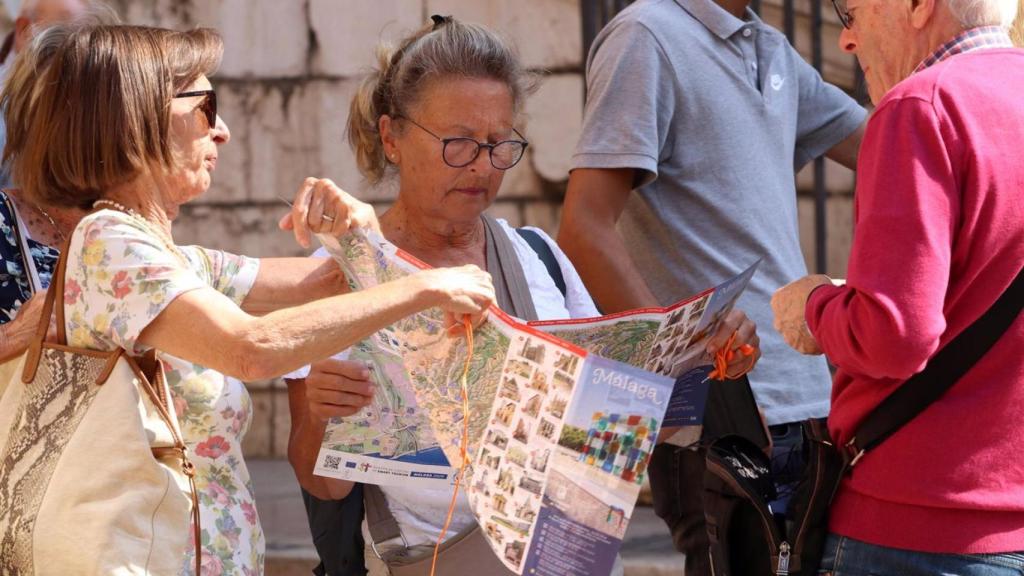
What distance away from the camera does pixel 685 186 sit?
3182 mm

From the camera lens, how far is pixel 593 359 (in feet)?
6.55

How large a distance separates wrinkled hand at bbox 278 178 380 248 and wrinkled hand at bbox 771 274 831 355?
0.73 meters

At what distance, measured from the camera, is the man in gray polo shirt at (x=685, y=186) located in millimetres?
3074

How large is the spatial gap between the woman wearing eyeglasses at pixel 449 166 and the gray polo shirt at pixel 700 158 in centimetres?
27

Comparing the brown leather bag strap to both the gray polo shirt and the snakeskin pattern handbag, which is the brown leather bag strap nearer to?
the snakeskin pattern handbag

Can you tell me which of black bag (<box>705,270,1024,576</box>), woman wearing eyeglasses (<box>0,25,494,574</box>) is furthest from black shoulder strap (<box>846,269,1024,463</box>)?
woman wearing eyeglasses (<box>0,25,494,574</box>)

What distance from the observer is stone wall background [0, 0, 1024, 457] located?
18.5 feet

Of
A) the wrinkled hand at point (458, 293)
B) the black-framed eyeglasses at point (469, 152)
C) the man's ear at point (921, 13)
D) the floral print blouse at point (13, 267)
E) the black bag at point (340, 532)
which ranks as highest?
the man's ear at point (921, 13)

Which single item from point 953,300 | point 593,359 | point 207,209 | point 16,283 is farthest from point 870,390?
point 207,209

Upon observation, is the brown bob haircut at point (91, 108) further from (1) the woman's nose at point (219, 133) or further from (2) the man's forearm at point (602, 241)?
(2) the man's forearm at point (602, 241)

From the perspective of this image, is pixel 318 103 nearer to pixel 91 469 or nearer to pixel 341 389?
pixel 341 389

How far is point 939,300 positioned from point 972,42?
47cm

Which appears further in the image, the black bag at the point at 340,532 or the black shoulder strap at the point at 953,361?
the black bag at the point at 340,532

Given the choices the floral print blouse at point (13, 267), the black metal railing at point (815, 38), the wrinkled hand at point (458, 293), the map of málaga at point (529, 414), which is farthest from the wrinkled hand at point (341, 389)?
the black metal railing at point (815, 38)
